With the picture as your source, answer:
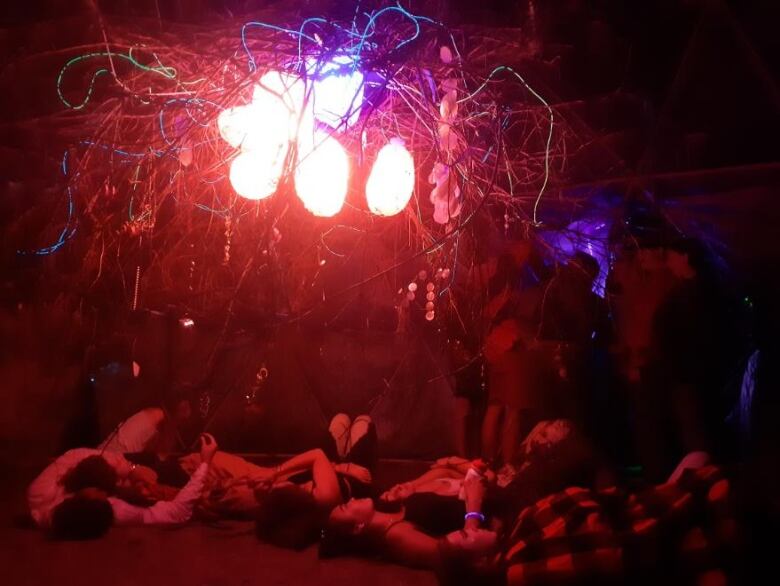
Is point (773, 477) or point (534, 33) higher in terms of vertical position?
point (534, 33)

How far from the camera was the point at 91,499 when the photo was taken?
4.34 metres

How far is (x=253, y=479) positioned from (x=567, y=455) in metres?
2.23

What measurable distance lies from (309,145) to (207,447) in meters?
2.84

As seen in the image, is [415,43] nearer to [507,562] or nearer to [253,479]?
[507,562]

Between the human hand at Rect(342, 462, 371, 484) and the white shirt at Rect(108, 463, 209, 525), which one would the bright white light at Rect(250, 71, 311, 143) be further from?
the white shirt at Rect(108, 463, 209, 525)

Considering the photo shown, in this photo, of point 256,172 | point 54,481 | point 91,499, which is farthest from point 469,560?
point 54,481

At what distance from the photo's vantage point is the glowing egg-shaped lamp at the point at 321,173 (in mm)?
2920

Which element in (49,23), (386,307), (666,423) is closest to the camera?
(666,423)

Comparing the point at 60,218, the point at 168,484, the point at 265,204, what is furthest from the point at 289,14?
the point at 168,484

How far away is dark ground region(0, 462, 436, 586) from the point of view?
3678mm

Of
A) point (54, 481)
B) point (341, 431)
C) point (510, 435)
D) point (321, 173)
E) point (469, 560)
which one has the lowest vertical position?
point (469, 560)

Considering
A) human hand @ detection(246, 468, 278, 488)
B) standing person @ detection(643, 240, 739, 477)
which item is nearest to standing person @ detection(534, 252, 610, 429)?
standing person @ detection(643, 240, 739, 477)

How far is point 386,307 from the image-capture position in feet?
16.6

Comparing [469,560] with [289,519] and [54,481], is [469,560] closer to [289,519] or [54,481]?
[289,519]
